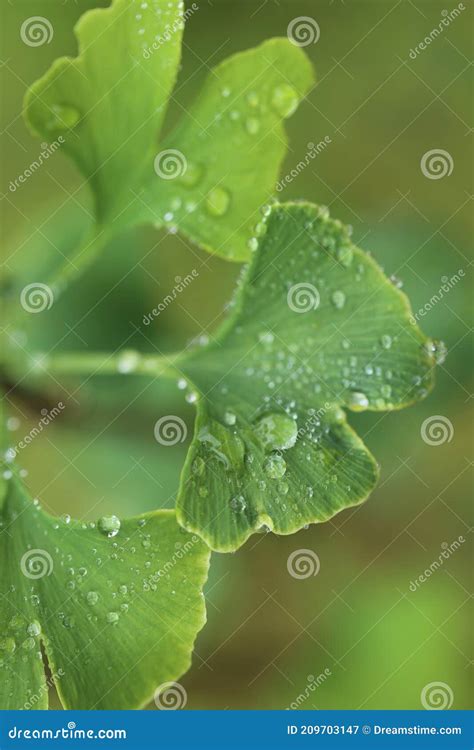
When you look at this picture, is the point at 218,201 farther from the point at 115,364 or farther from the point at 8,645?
the point at 8,645

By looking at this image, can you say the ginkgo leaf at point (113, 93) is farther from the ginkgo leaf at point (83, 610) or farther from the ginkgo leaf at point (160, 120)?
the ginkgo leaf at point (83, 610)

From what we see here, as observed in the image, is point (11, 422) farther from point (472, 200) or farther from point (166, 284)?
point (472, 200)

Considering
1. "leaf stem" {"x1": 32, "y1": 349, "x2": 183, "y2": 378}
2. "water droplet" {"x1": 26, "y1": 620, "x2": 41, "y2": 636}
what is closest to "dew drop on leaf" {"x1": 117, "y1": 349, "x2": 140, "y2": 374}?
"leaf stem" {"x1": 32, "y1": 349, "x2": 183, "y2": 378}

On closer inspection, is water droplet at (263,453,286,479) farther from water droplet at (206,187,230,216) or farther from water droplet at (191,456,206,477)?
water droplet at (206,187,230,216)

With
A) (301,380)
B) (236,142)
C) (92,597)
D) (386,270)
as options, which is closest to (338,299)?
(301,380)

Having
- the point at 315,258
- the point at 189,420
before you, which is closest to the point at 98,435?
the point at 189,420

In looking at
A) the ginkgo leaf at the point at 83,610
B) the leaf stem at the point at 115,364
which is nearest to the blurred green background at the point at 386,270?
the leaf stem at the point at 115,364
